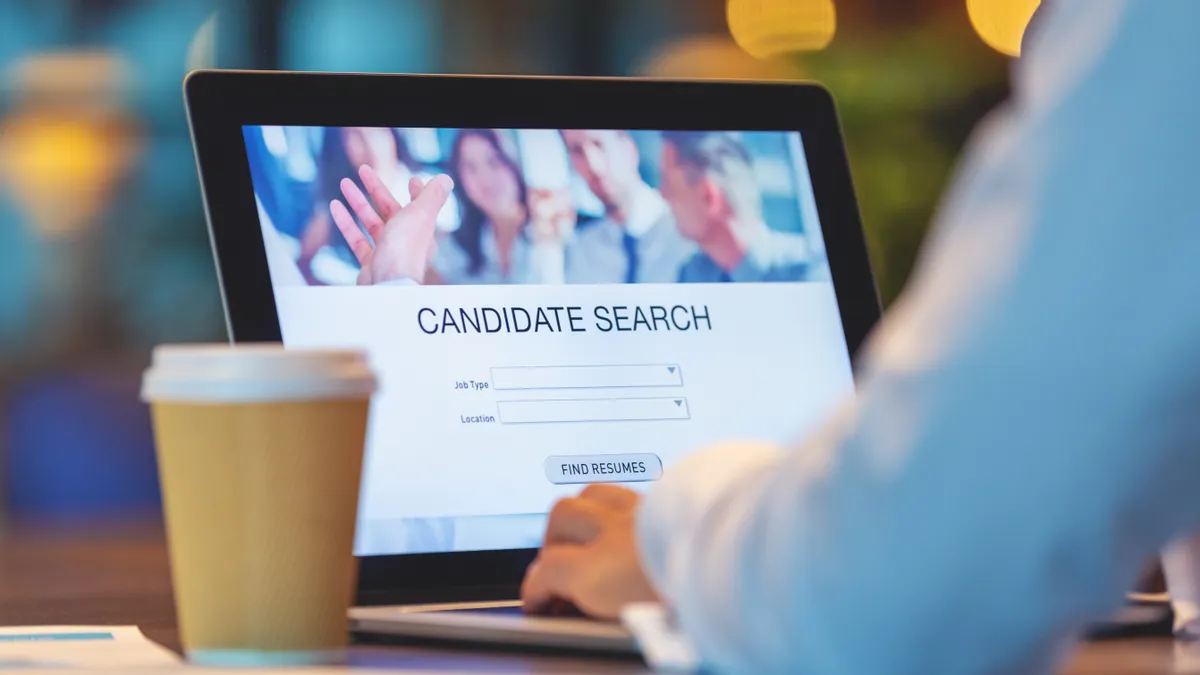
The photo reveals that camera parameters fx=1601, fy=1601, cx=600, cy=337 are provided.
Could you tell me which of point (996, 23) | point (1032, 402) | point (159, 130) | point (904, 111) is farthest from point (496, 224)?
point (996, 23)

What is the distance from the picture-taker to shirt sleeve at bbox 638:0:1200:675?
401mm

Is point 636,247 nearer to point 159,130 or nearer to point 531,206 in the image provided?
point 531,206

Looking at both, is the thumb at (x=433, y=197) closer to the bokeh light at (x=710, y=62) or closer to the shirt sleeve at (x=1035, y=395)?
the shirt sleeve at (x=1035, y=395)

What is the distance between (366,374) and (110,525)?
409 centimetres

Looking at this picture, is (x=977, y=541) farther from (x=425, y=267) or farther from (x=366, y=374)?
(x=425, y=267)

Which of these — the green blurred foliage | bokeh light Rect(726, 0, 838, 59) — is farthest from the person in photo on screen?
bokeh light Rect(726, 0, 838, 59)

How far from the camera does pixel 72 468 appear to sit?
459 cm

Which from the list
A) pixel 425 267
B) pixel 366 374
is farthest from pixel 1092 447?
pixel 425 267

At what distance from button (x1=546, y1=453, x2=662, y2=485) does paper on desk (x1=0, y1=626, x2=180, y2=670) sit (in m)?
0.24

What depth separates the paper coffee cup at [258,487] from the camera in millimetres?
Result: 586

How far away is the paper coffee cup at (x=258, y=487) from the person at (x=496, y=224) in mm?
318

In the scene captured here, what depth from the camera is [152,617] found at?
0.85 meters

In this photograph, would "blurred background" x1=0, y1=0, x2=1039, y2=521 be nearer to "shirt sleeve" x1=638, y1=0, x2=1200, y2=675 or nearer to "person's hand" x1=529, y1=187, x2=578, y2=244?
"person's hand" x1=529, y1=187, x2=578, y2=244

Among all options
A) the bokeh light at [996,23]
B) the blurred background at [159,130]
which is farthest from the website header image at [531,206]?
the bokeh light at [996,23]
